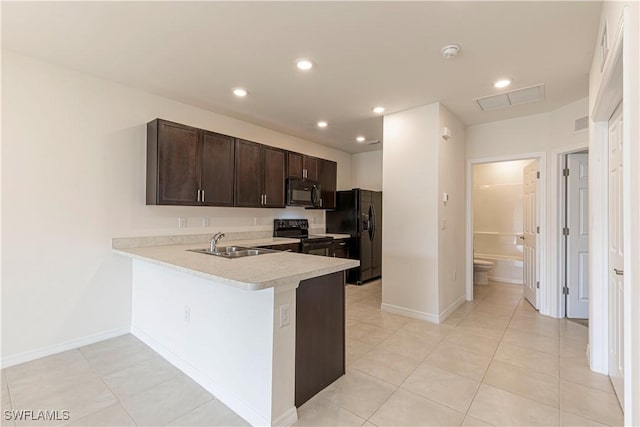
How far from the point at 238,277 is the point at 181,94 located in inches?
100

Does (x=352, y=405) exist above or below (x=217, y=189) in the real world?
below

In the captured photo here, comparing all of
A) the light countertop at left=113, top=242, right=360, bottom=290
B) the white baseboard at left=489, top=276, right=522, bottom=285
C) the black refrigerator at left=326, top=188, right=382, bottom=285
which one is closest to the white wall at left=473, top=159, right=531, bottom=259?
the white baseboard at left=489, top=276, right=522, bottom=285

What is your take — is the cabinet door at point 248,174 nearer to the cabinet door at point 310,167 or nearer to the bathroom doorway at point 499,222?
the cabinet door at point 310,167

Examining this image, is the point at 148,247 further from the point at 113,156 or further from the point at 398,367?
the point at 398,367

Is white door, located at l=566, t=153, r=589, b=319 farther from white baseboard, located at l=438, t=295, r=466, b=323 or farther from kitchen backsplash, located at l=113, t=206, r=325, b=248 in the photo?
kitchen backsplash, located at l=113, t=206, r=325, b=248

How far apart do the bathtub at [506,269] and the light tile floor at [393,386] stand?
2415 millimetres

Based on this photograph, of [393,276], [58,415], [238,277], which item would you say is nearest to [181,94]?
[238,277]

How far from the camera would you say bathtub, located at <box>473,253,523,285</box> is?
17.9ft

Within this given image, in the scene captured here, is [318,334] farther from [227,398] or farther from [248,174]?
[248,174]

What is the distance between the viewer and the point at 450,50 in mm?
2299

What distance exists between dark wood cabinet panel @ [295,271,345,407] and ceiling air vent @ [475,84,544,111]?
8.74ft

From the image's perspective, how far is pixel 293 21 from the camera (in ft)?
6.58

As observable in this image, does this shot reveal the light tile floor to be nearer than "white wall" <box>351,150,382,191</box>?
Yes

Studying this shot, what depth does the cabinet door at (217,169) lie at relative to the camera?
11.1ft
